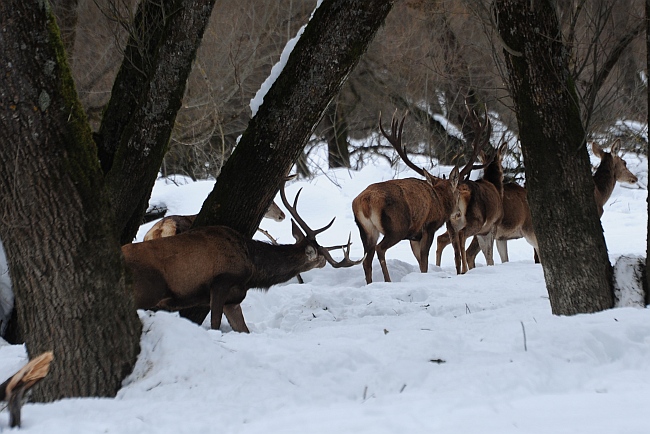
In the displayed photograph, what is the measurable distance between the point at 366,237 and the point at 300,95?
15.2ft

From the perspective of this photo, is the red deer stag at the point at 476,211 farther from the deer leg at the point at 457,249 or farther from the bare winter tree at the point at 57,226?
the bare winter tree at the point at 57,226

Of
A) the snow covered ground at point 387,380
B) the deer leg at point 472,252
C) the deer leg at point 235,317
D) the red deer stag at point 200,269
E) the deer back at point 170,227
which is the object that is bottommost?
the snow covered ground at point 387,380

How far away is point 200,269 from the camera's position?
20.7 ft

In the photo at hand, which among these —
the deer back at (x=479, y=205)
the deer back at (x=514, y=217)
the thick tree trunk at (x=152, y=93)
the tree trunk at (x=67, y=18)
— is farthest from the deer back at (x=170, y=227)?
the deer back at (x=514, y=217)

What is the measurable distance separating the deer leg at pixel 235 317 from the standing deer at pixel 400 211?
3.07 m

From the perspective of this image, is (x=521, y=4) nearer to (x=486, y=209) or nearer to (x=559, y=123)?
(x=559, y=123)

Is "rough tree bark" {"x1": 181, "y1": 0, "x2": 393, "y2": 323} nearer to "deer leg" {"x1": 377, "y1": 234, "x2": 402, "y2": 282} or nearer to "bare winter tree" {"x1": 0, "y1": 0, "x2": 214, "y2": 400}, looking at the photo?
"bare winter tree" {"x1": 0, "y1": 0, "x2": 214, "y2": 400}

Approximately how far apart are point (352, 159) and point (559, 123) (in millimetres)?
17326

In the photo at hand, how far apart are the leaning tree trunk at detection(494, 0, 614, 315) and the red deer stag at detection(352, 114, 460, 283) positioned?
15.9ft

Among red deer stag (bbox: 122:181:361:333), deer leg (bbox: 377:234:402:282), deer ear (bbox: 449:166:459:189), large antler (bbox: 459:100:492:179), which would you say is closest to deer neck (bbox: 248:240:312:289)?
red deer stag (bbox: 122:181:361:333)

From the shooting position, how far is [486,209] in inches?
425

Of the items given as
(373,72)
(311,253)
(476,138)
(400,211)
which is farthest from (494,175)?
(373,72)

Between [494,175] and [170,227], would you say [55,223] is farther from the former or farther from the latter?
[494,175]

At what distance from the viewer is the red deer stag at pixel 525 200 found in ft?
37.0
